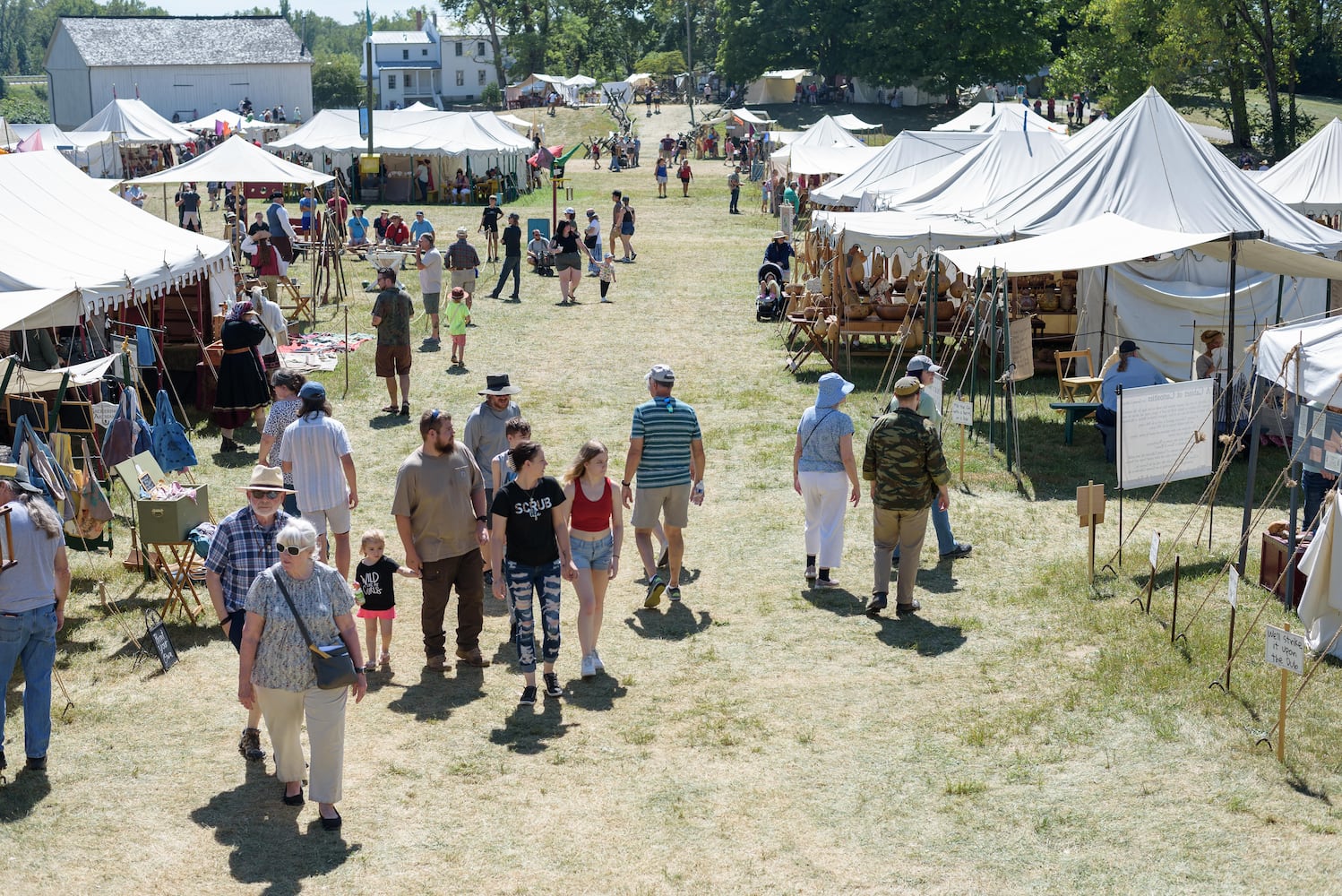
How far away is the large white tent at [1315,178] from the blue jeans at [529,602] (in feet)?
69.7

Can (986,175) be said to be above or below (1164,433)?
above

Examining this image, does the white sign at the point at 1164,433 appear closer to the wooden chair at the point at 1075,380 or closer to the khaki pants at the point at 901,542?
the khaki pants at the point at 901,542

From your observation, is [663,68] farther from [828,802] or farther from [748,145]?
[828,802]

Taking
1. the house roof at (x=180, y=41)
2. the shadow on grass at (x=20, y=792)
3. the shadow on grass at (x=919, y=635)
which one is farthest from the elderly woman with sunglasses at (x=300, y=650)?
the house roof at (x=180, y=41)

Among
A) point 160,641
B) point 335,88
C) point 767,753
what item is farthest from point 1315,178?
point 335,88

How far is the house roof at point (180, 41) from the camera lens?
70.9m

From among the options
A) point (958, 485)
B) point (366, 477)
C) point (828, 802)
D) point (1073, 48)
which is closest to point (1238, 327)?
point (958, 485)

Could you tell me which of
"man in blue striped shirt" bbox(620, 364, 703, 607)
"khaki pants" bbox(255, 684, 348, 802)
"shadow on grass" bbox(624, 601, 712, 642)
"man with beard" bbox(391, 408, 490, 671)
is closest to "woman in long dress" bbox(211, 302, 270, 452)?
"man in blue striped shirt" bbox(620, 364, 703, 607)

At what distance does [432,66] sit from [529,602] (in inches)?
3876

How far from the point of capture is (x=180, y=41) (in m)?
71.9

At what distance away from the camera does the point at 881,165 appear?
24.4m

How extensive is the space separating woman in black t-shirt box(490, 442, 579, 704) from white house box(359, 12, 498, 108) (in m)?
Answer: 95.0

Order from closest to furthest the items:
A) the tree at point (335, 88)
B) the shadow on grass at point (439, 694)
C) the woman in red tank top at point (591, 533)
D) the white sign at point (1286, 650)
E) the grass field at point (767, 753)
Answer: the grass field at point (767, 753)
the white sign at point (1286, 650)
the shadow on grass at point (439, 694)
the woman in red tank top at point (591, 533)
the tree at point (335, 88)

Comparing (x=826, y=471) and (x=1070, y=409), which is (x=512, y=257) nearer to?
(x=1070, y=409)
